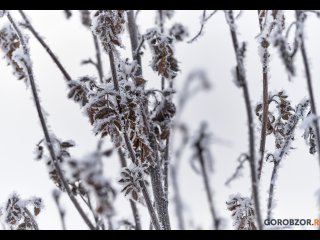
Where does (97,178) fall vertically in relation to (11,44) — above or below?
below

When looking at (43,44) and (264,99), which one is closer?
(264,99)

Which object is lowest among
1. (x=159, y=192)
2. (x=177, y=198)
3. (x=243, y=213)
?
(x=177, y=198)

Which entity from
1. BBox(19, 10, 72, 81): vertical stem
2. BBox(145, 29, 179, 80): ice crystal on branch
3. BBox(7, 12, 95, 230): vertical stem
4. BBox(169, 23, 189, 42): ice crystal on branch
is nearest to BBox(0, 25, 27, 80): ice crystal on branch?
BBox(19, 10, 72, 81): vertical stem

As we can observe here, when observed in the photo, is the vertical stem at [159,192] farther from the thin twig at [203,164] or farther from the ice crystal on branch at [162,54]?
the thin twig at [203,164]

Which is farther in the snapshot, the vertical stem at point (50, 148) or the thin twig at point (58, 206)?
the thin twig at point (58, 206)

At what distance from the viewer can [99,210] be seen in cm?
103

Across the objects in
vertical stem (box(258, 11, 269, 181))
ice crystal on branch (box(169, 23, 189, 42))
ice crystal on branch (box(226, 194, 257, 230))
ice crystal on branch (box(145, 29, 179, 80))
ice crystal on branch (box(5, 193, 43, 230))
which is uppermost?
ice crystal on branch (box(169, 23, 189, 42))

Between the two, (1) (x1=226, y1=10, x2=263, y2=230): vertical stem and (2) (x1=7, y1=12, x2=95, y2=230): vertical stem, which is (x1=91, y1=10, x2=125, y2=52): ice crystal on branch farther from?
(1) (x1=226, y1=10, x2=263, y2=230): vertical stem

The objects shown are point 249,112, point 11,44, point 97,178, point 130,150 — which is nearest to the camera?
point 97,178

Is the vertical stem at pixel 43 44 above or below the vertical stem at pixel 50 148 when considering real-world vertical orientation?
above

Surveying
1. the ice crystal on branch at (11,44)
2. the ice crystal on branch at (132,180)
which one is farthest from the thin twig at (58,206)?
the ice crystal on branch at (11,44)

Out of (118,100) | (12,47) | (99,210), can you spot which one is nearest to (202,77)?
(99,210)

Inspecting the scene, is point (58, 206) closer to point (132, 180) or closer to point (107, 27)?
point (132, 180)

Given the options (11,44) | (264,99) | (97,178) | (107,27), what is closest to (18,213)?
→ (11,44)
